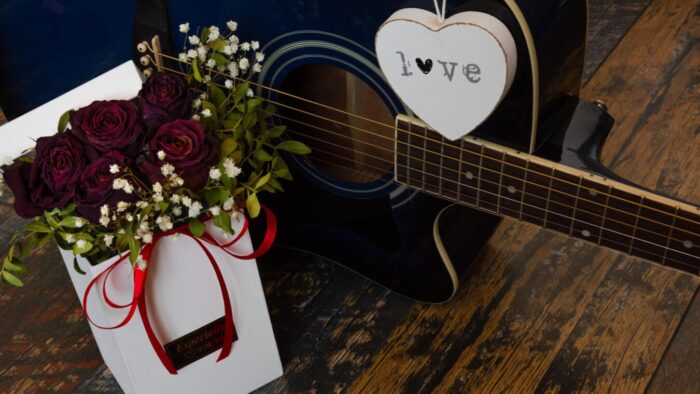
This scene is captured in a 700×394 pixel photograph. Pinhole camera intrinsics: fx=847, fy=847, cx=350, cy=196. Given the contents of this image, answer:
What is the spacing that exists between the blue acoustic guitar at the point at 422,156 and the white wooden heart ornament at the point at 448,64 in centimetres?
3

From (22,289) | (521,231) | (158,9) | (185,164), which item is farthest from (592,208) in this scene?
(22,289)

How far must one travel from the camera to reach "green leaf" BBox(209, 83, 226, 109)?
1.05m

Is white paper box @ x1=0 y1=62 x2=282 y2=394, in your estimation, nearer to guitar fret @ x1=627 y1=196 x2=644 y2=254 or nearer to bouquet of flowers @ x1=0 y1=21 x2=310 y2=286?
bouquet of flowers @ x1=0 y1=21 x2=310 y2=286

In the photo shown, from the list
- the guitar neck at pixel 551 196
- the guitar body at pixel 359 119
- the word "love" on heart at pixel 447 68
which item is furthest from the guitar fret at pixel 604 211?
the word "love" on heart at pixel 447 68

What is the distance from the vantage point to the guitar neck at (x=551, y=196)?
96 centimetres

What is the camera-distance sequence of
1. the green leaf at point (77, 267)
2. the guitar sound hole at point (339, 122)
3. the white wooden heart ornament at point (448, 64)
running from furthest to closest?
the guitar sound hole at point (339, 122)
the green leaf at point (77, 267)
the white wooden heart ornament at point (448, 64)

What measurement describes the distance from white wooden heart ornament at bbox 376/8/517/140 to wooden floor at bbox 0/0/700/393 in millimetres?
355

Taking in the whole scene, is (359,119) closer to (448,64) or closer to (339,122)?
(339,122)

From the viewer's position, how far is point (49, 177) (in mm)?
931

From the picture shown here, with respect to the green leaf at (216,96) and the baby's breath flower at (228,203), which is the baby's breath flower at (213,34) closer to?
the green leaf at (216,96)

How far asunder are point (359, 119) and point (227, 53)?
204 mm

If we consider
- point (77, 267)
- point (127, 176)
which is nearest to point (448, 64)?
point (127, 176)

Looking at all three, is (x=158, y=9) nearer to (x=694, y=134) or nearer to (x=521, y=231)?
(x=521, y=231)

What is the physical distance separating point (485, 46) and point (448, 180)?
230 mm
